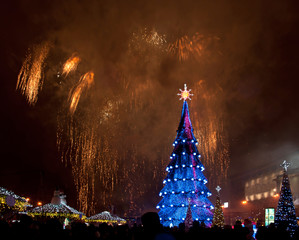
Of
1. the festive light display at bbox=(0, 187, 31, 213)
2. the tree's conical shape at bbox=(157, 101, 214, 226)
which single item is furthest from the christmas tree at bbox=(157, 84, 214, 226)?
the festive light display at bbox=(0, 187, 31, 213)

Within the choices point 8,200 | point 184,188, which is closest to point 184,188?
point 184,188

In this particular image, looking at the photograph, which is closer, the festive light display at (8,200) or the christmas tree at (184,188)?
the festive light display at (8,200)

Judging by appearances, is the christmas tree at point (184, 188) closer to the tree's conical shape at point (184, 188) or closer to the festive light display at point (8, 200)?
the tree's conical shape at point (184, 188)

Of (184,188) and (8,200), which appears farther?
(184,188)

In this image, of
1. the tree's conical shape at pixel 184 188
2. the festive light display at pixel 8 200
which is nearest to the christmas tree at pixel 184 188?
the tree's conical shape at pixel 184 188

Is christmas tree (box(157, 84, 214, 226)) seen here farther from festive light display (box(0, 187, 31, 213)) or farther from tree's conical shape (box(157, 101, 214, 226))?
festive light display (box(0, 187, 31, 213))

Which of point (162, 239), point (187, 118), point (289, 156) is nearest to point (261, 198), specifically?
point (289, 156)

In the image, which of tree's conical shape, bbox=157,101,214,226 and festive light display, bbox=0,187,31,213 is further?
tree's conical shape, bbox=157,101,214,226

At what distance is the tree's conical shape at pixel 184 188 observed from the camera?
28.2 meters

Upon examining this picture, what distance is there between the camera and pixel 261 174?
80125 mm

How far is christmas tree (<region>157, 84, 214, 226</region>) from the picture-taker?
28.2 m

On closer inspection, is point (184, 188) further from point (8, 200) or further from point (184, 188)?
point (8, 200)

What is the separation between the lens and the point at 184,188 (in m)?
29.1

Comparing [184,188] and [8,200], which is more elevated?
[184,188]
